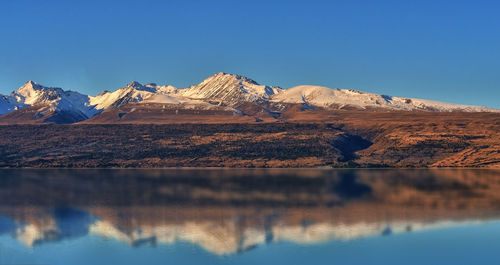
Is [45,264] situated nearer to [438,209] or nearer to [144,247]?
[144,247]

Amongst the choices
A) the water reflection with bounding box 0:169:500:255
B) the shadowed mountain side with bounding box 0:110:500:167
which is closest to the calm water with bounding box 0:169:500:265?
the water reflection with bounding box 0:169:500:255

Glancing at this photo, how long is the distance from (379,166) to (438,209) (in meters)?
71.7

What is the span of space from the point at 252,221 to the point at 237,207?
1060 centimetres

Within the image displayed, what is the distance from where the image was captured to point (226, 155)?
6097 inches

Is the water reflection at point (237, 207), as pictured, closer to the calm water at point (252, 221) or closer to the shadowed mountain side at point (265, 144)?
the calm water at point (252, 221)

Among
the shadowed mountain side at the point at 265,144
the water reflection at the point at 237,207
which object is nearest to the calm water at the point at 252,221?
the water reflection at the point at 237,207

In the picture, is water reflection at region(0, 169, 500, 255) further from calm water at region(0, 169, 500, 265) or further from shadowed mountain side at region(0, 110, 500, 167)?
shadowed mountain side at region(0, 110, 500, 167)

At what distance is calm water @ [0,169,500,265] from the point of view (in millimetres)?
49438

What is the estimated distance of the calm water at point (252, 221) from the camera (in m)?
49.4

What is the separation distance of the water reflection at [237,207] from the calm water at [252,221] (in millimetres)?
145

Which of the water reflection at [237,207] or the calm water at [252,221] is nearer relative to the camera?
the calm water at [252,221]

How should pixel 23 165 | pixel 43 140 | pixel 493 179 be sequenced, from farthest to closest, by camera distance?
pixel 43 140
pixel 23 165
pixel 493 179

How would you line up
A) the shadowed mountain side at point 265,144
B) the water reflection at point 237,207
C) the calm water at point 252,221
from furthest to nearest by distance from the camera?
the shadowed mountain side at point 265,144 < the water reflection at point 237,207 < the calm water at point 252,221

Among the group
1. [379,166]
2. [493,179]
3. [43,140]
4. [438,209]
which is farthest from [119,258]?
[43,140]
